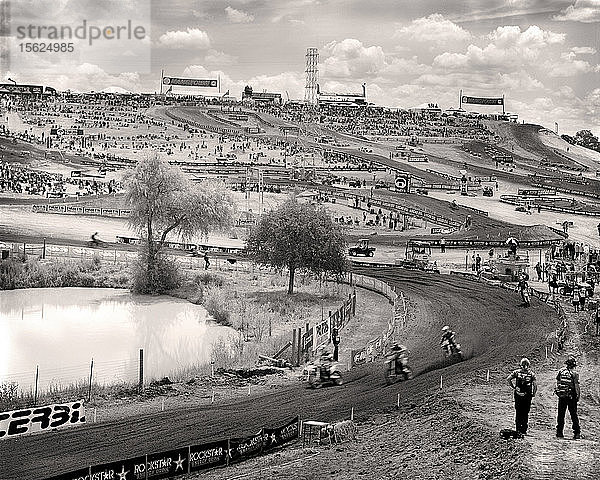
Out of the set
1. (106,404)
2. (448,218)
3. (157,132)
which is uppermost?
(157,132)

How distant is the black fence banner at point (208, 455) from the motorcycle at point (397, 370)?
6393mm

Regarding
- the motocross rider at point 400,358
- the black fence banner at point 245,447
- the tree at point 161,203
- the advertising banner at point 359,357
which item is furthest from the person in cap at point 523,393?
the tree at point 161,203

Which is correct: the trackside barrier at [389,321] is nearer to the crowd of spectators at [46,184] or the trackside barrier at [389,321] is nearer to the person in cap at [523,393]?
the person in cap at [523,393]

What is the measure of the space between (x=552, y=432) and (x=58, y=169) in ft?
245

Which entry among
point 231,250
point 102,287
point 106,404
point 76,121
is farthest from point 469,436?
point 76,121

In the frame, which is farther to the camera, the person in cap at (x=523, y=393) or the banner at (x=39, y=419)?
the banner at (x=39, y=419)

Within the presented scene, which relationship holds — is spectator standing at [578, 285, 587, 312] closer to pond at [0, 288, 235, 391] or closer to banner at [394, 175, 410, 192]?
pond at [0, 288, 235, 391]

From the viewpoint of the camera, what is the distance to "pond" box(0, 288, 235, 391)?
26.7 m

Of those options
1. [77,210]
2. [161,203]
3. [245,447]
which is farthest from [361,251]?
[245,447]

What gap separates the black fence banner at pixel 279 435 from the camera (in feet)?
51.8

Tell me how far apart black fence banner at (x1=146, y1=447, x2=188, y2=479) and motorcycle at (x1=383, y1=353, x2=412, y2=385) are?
7.27 m

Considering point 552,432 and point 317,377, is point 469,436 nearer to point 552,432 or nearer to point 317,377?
point 552,432

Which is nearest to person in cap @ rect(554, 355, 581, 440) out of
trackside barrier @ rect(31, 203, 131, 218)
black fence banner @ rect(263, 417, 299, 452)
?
black fence banner @ rect(263, 417, 299, 452)

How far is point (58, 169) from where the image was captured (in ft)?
269
